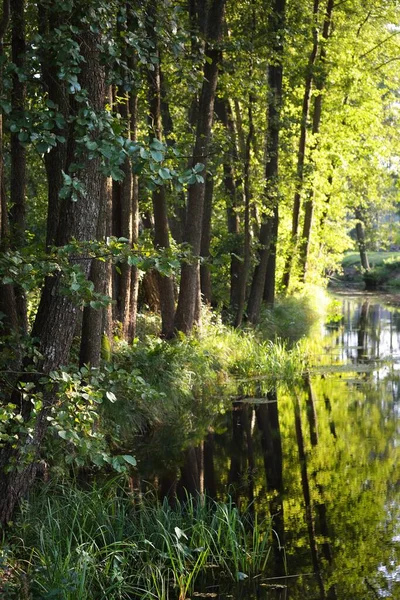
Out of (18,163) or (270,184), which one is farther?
(270,184)

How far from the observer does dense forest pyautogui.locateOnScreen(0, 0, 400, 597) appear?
19.5 ft

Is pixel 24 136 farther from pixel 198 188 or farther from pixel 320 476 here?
pixel 198 188

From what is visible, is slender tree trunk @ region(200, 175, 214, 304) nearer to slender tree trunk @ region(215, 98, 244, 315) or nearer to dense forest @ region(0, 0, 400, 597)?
dense forest @ region(0, 0, 400, 597)

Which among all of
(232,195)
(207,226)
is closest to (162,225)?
(207,226)

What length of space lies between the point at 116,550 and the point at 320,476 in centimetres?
443

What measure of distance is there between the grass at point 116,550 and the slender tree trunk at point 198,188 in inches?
315

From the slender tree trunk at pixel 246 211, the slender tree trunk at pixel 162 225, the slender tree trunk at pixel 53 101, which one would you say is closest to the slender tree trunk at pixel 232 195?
the slender tree trunk at pixel 246 211

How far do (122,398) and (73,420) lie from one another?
600cm

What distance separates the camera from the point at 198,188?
15703 mm

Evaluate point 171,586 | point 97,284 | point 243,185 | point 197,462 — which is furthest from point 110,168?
point 243,185

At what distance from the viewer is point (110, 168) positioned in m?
5.63

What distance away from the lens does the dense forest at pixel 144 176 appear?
594 centimetres

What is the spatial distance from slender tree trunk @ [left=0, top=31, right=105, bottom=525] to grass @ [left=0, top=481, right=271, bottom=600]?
1.68 feet

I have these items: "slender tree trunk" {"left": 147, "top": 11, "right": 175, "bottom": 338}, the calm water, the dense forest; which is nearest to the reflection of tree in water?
the calm water
